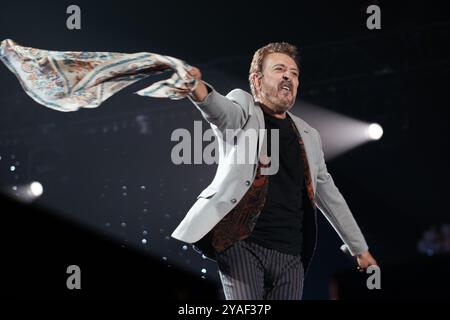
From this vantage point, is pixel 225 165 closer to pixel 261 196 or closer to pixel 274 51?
pixel 261 196

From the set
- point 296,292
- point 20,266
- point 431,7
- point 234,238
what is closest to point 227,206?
point 234,238

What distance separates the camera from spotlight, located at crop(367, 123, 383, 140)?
761cm

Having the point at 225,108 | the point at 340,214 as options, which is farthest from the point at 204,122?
the point at 225,108

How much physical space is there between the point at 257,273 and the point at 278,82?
88 cm

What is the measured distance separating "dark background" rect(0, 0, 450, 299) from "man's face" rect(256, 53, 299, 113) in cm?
331

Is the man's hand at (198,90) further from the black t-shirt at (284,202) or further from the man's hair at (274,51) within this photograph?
the man's hair at (274,51)

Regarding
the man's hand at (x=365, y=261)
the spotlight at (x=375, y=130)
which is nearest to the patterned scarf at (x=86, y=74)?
the man's hand at (x=365, y=261)

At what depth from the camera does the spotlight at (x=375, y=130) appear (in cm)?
761

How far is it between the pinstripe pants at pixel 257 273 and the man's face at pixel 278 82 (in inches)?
26.8

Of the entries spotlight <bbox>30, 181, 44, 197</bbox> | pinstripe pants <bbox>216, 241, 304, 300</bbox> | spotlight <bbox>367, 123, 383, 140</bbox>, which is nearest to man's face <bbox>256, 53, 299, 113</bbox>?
pinstripe pants <bbox>216, 241, 304, 300</bbox>
